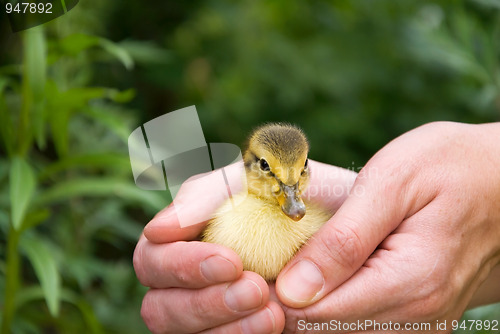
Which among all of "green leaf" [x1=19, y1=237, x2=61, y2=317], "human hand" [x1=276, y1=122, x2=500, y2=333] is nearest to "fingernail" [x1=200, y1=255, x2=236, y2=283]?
"human hand" [x1=276, y1=122, x2=500, y2=333]

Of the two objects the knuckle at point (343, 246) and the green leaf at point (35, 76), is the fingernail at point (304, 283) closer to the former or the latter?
the knuckle at point (343, 246)

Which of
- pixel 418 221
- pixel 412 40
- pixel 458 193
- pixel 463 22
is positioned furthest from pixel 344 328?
pixel 412 40

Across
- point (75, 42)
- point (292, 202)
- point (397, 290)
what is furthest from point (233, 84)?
point (397, 290)

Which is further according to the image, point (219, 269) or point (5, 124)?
point (5, 124)

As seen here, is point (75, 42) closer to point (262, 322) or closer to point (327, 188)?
point (327, 188)

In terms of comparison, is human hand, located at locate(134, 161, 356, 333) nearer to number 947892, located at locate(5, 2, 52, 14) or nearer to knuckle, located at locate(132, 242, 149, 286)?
knuckle, located at locate(132, 242, 149, 286)
